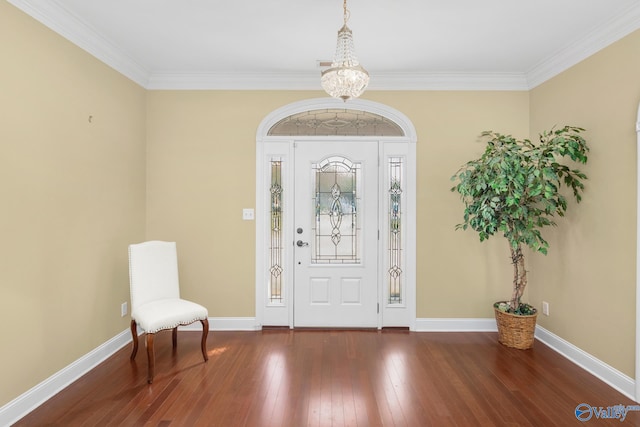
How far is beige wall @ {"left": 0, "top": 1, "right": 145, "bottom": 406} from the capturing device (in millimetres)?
2240

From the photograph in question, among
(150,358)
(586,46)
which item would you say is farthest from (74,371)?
(586,46)

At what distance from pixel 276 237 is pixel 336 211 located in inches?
29.5

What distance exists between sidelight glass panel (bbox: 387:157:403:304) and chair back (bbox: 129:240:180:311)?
90.9 inches

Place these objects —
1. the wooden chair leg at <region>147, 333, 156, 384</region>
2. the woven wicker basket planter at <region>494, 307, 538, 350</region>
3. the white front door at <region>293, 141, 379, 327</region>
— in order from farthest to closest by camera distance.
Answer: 1. the white front door at <region>293, 141, 379, 327</region>
2. the woven wicker basket planter at <region>494, 307, 538, 350</region>
3. the wooden chair leg at <region>147, 333, 156, 384</region>

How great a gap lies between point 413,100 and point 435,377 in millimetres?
2831

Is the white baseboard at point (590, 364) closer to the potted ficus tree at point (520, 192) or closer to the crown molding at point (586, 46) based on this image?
the potted ficus tree at point (520, 192)

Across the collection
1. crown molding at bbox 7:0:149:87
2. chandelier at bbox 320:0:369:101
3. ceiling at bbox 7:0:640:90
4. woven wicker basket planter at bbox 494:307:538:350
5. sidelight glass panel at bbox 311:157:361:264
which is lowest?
woven wicker basket planter at bbox 494:307:538:350

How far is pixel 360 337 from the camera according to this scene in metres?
3.71

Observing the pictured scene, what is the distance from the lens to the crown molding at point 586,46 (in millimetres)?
2594

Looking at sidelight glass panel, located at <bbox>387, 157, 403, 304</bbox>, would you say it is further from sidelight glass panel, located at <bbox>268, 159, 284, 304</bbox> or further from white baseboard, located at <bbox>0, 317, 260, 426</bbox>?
white baseboard, located at <bbox>0, 317, 260, 426</bbox>

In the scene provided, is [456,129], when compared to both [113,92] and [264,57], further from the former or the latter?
[113,92]

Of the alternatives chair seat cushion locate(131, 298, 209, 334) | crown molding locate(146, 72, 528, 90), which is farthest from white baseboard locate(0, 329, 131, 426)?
crown molding locate(146, 72, 528, 90)

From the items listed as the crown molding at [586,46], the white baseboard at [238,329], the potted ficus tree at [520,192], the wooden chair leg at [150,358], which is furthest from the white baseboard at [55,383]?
the crown molding at [586,46]

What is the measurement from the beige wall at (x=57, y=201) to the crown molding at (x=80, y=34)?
0.23 feet
